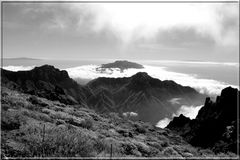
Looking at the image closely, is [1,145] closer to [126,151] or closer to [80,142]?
[80,142]

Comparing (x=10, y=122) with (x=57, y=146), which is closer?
(x=57, y=146)

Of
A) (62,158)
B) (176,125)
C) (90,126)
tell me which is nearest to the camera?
(62,158)

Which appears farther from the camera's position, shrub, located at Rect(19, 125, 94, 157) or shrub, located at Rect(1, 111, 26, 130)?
shrub, located at Rect(1, 111, 26, 130)

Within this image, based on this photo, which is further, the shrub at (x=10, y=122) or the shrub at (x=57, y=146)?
the shrub at (x=10, y=122)

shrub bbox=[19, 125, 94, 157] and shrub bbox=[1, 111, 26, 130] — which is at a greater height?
shrub bbox=[1, 111, 26, 130]

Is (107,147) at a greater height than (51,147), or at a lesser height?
lesser

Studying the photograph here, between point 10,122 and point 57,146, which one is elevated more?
point 10,122

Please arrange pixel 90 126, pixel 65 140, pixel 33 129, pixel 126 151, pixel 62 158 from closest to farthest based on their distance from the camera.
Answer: pixel 62 158
pixel 65 140
pixel 33 129
pixel 126 151
pixel 90 126

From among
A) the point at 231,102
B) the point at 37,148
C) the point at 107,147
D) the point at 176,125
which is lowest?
the point at 176,125

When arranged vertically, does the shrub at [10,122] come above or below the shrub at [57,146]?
above

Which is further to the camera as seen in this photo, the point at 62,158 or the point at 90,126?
the point at 90,126

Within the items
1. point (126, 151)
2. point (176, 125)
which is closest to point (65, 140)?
point (126, 151)
